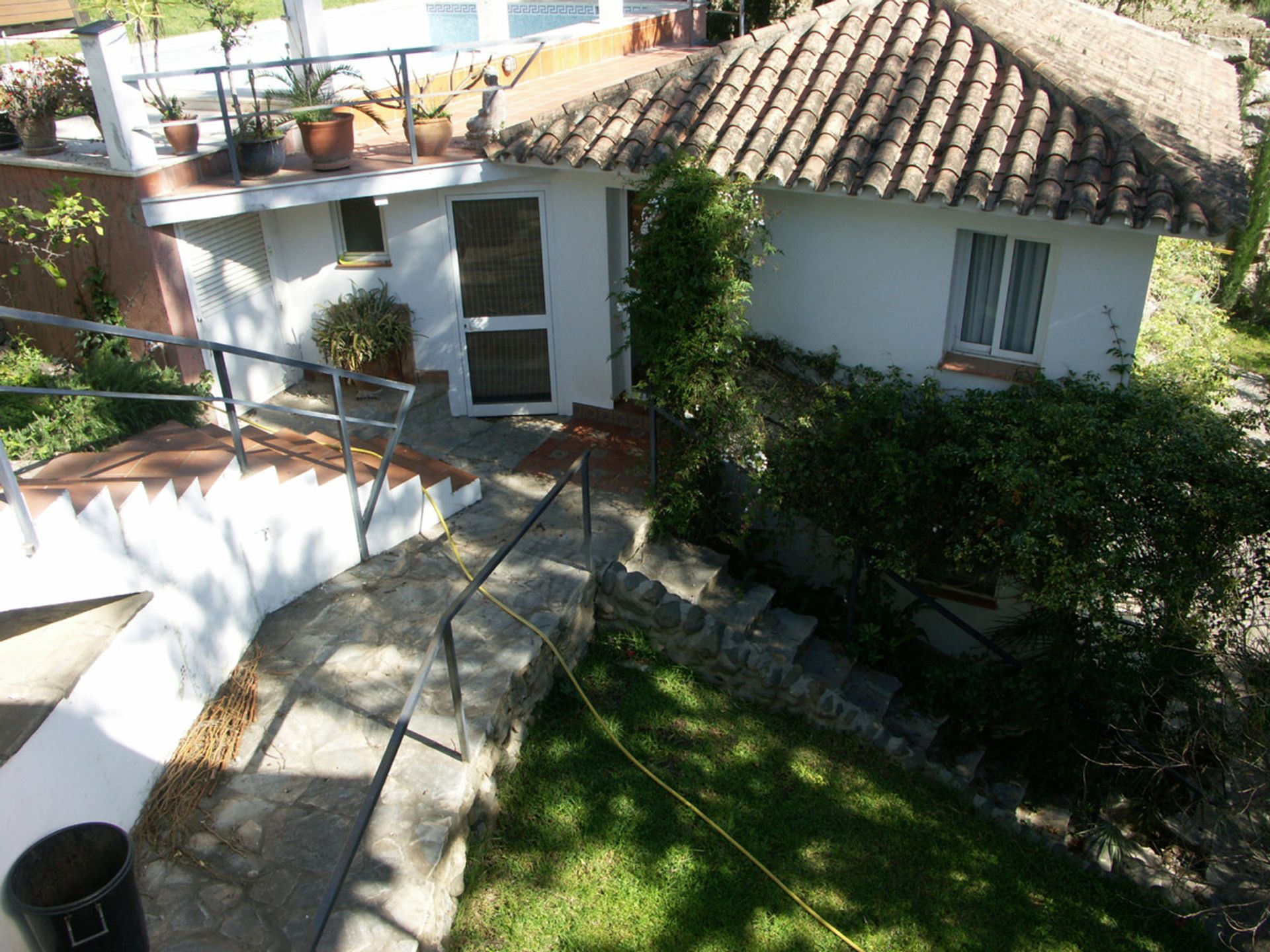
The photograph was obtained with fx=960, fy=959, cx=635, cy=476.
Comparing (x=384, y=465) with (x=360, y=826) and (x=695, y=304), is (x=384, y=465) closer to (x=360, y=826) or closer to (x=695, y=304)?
(x=695, y=304)

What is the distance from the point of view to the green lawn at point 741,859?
516 centimetres

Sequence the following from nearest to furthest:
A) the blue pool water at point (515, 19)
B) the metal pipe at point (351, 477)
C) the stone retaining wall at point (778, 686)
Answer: the metal pipe at point (351, 477)
the stone retaining wall at point (778, 686)
the blue pool water at point (515, 19)

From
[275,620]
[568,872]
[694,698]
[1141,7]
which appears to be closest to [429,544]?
[275,620]

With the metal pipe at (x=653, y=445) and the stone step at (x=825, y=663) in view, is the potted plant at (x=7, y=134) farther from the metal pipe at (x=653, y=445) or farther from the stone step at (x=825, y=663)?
the stone step at (x=825, y=663)

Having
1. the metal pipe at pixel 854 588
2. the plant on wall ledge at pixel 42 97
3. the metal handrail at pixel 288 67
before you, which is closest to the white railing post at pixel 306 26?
the metal handrail at pixel 288 67

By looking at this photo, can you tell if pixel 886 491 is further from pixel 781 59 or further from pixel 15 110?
A: pixel 15 110

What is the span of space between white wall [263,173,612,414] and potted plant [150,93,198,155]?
1175 mm

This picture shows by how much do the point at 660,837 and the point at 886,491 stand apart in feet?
9.67

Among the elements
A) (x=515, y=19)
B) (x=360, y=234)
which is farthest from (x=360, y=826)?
(x=515, y=19)

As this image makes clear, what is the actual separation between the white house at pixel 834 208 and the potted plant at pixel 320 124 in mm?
404

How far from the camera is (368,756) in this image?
517 centimetres

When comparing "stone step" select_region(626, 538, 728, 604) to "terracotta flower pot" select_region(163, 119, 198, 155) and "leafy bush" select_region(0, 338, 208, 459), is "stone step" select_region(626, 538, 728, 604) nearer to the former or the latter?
"leafy bush" select_region(0, 338, 208, 459)

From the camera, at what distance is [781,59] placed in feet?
28.9

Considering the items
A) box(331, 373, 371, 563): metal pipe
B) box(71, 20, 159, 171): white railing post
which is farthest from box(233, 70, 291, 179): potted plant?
box(331, 373, 371, 563): metal pipe
